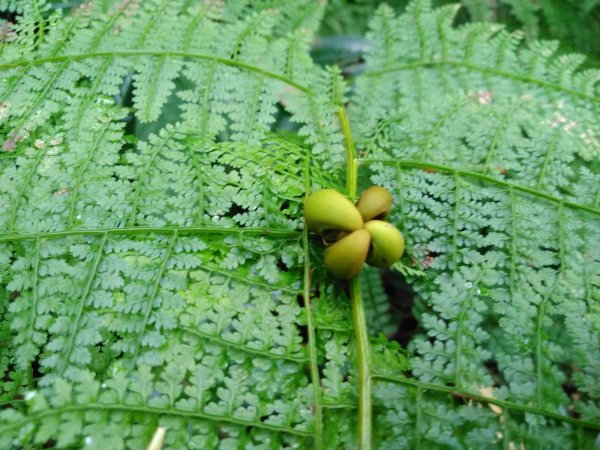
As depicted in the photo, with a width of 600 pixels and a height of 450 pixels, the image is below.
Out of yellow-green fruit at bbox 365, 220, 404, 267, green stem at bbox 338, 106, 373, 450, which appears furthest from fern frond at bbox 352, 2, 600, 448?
yellow-green fruit at bbox 365, 220, 404, 267

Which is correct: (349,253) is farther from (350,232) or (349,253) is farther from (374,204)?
(374,204)

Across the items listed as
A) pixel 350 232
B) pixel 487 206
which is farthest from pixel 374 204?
pixel 487 206

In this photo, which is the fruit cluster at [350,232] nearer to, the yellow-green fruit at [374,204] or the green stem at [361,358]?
the yellow-green fruit at [374,204]

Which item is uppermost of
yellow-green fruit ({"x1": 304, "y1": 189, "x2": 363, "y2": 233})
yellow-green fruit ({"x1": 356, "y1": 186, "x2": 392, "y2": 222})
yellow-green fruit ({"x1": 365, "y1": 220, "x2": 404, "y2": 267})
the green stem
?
yellow-green fruit ({"x1": 304, "y1": 189, "x2": 363, "y2": 233})

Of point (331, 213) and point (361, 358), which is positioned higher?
point (331, 213)

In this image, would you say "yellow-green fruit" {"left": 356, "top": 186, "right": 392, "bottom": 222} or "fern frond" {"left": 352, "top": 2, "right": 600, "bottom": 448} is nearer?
"fern frond" {"left": 352, "top": 2, "right": 600, "bottom": 448}

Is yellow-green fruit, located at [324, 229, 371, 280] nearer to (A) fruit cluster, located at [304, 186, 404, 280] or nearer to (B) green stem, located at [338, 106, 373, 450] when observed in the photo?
(A) fruit cluster, located at [304, 186, 404, 280]

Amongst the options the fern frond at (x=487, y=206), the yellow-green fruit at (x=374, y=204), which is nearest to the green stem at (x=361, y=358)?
the fern frond at (x=487, y=206)

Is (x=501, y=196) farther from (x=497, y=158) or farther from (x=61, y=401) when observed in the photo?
(x=61, y=401)
